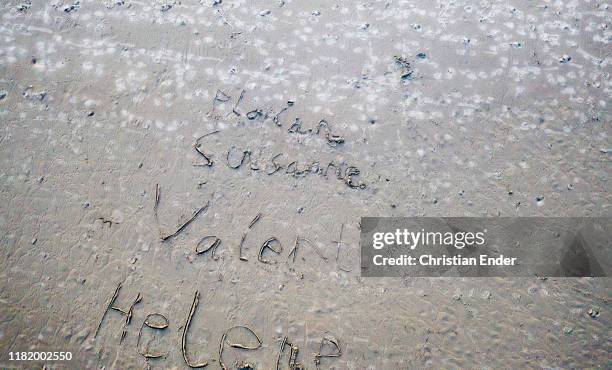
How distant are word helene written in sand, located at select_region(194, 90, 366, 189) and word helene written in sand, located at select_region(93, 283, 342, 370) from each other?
0.71 metres

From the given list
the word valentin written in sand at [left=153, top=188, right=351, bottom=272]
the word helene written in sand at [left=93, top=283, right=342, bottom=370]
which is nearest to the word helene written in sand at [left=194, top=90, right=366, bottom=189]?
the word valentin written in sand at [left=153, top=188, right=351, bottom=272]

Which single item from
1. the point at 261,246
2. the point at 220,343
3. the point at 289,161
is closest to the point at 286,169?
the point at 289,161

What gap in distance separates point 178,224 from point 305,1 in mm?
1432

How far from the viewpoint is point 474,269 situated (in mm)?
2363

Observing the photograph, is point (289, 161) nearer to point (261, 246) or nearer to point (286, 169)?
point (286, 169)

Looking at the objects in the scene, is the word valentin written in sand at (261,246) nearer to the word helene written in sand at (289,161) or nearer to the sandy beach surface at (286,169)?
the sandy beach surface at (286,169)

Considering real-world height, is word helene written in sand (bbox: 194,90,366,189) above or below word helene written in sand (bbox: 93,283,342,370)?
above

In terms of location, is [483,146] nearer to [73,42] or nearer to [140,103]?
[140,103]

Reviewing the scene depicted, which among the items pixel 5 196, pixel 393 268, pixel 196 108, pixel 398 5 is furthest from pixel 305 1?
pixel 5 196

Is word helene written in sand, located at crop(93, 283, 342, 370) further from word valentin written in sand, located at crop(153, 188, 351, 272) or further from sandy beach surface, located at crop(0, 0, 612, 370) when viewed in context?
word valentin written in sand, located at crop(153, 188, 351, 272)

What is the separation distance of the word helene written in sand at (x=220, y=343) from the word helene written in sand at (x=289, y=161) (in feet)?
2.32

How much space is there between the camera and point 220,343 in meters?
2.26

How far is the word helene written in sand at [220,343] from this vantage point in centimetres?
223

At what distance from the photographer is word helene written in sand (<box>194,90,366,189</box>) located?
2.53 meters
